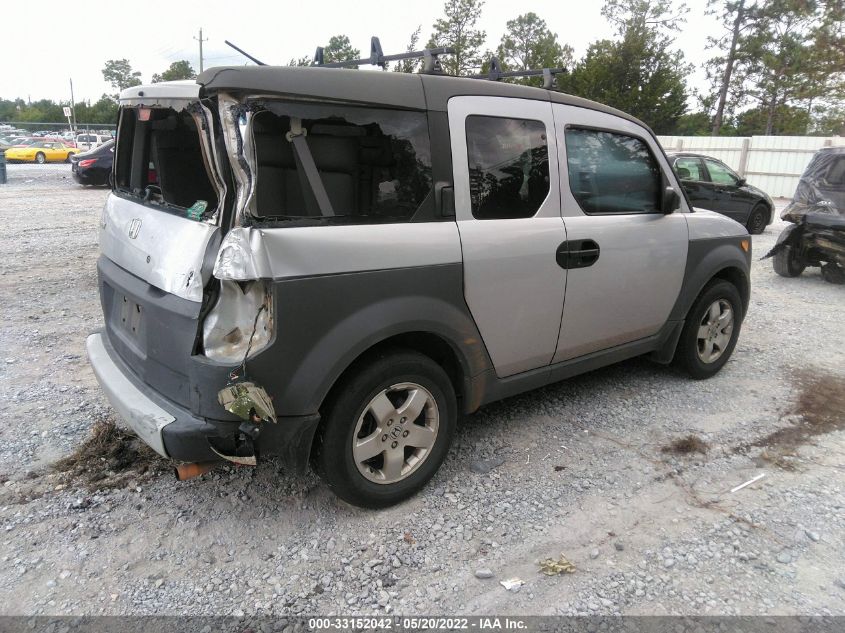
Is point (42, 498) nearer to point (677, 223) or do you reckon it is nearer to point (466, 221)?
point (466, 221)

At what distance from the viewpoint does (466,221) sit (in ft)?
9.95

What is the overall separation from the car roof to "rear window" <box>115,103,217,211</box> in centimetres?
33

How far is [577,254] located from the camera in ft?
11.5

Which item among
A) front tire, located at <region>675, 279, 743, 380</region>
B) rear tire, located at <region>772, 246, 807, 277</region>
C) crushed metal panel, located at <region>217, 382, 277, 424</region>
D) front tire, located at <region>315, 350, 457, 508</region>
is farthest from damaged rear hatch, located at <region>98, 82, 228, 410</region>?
rear tire, located at <region>772, 246, 807, 277</region>

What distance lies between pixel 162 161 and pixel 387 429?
1.80m

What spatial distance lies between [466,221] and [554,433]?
1.56 metres

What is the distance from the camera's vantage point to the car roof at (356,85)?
236 centimetres

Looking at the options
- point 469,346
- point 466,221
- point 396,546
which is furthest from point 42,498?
point 466,221

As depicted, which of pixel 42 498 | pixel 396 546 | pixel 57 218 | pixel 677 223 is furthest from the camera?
pixel 57 218

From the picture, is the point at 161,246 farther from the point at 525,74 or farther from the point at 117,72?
the point at 117,72

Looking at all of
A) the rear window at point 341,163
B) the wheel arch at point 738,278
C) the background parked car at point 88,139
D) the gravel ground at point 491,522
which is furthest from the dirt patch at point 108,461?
the background parked car at point 88,139

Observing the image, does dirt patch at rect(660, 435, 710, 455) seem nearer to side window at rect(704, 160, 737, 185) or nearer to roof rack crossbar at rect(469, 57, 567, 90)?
roof rack crossbar at rect(469, 57, 567, 90)

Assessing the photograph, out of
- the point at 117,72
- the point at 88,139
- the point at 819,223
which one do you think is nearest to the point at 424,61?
the point at 819,223

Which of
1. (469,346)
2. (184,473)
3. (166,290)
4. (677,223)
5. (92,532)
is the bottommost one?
(92,532)
